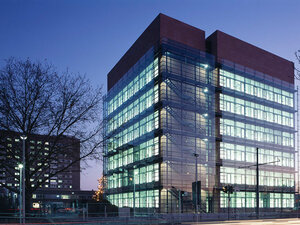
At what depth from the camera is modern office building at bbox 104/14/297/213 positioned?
5378 cm

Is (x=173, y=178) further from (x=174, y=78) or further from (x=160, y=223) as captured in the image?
(x=160, y=223)

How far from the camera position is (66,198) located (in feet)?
518

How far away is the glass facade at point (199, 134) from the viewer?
176 feet

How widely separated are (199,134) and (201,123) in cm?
209

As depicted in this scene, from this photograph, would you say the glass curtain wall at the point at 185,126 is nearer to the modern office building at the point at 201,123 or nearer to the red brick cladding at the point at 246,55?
the modern office building at the point at 201,123

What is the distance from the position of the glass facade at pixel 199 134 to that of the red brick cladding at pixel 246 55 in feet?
5.35

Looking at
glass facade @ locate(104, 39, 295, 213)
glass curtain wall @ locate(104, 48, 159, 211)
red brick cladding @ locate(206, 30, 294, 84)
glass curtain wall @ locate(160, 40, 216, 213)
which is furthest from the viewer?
red brick cladding @ locate(206, 30, 294, 84)

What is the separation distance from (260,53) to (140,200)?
35488mm

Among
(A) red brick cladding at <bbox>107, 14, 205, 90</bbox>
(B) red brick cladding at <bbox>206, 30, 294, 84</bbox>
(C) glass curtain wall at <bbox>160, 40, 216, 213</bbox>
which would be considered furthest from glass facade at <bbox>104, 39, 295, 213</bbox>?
(B) red brick cladding at <bbox>206, 30, 294, 84</bbox>

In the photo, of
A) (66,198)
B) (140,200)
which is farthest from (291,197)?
(66,198)

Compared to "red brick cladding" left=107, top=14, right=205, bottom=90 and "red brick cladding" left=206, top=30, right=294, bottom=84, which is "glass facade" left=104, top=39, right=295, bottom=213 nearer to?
"red brick cladding" left=107, top=14, right=205, bottom=90

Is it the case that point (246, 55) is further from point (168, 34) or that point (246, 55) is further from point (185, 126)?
point (185, 126)

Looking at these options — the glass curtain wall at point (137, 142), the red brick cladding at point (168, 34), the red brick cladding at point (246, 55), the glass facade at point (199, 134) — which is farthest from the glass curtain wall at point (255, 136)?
the glass curtain wall at point (137, 142)

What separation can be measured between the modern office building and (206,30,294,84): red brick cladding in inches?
7.1
